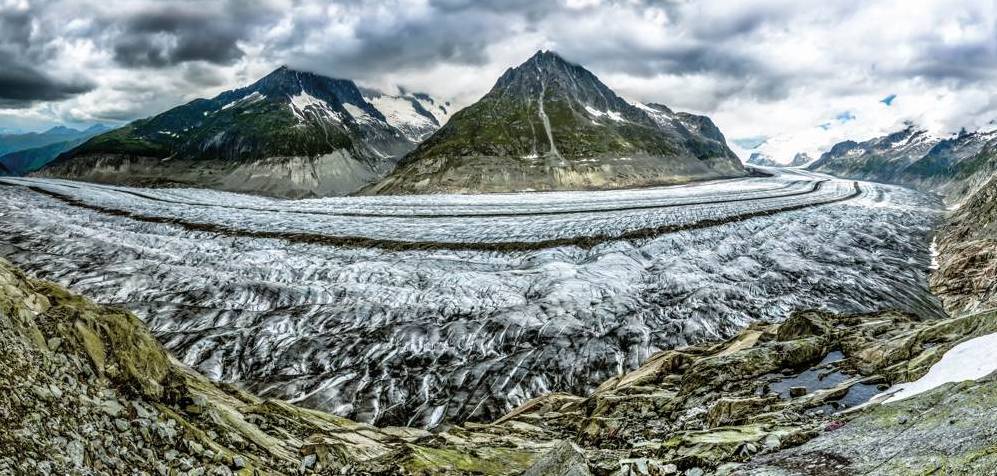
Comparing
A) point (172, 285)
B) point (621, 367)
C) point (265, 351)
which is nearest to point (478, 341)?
point (621, 367)

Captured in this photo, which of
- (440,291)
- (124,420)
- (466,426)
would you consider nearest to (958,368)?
(466,426)

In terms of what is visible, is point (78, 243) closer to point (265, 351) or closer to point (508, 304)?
point (265, 351)

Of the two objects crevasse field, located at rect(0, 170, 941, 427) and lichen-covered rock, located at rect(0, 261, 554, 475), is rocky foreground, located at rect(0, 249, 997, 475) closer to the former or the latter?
lichen-covered rock, located at rect(0, 261, 554, 475)

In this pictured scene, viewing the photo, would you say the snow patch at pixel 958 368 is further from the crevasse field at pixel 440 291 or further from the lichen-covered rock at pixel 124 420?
the crevasse field at pixel 440 291

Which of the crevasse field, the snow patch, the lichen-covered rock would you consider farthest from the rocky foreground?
the crevasse field

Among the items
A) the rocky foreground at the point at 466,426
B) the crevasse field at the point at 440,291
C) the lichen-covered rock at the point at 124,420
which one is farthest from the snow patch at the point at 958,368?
the crevasse field at the point at 440,291
